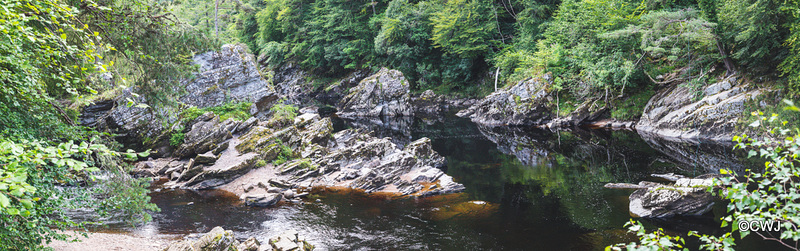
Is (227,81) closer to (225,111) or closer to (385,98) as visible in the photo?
(225,111)

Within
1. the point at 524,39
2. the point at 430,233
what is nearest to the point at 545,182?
the point at 430,233

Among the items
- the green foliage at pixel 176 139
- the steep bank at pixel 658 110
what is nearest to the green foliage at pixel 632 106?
the steep bank at pixel 658 110

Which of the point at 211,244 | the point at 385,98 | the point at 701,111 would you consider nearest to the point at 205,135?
the point at 211,244

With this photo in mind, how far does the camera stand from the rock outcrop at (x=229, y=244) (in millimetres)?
9680

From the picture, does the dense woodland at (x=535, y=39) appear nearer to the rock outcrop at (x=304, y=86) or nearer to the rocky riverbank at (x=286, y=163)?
the rock outcrop at (x=304, y=86)

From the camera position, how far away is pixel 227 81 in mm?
25641

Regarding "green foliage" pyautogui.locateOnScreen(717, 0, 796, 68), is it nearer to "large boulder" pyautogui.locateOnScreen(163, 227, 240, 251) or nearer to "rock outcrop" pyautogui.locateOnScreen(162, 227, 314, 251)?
"rock outcrop" pyautogui.locateOnScreen(162, 227, 314, 251)

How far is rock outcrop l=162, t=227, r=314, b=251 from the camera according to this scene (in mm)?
9680

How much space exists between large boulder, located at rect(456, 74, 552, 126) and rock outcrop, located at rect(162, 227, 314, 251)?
82.8 ft

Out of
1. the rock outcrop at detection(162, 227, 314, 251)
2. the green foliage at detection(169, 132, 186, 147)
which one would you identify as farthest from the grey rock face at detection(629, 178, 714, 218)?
the green foliage at detection(169, 132, 186, 147)

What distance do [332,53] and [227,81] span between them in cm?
2605

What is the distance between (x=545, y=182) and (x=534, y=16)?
81.1 feet

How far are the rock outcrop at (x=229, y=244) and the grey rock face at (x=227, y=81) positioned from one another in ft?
53.7

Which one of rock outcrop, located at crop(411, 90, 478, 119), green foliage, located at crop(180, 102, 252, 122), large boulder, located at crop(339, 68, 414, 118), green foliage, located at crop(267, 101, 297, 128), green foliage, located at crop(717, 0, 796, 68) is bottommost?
rock outcrop, located at crop(411, 90, 478, 119)
